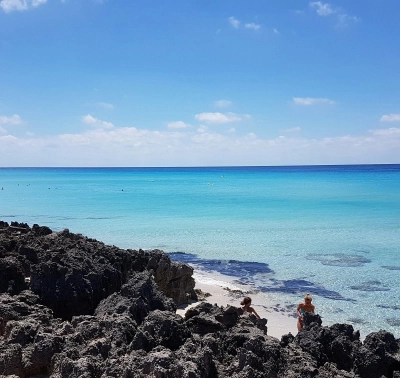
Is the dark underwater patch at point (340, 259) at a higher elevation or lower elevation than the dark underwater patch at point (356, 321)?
higher

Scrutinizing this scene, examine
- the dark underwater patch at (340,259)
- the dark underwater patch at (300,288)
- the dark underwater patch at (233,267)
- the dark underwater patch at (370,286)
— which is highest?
the dark underwater patch at (340,259)

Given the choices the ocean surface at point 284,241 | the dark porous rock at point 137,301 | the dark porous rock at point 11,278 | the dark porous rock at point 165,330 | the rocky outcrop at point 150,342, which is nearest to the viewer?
the rocky outcrop at point 150,342

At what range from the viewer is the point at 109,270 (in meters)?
8.84

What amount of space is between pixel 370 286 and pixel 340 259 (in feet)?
15.3

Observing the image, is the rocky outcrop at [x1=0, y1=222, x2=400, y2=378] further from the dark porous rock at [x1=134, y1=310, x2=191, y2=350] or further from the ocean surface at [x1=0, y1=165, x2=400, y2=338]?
the ocean surface at [x1=0, y1=165, x2=400, y2=338]

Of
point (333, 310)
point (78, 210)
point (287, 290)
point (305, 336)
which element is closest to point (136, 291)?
point (305, 336)

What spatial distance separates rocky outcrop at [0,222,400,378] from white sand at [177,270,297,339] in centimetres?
389

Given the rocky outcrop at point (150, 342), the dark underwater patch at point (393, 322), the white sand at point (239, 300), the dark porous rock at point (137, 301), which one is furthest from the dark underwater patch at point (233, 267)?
the rocky outcrop at point (150, 342)

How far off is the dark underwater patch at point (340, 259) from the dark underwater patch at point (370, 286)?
291cm

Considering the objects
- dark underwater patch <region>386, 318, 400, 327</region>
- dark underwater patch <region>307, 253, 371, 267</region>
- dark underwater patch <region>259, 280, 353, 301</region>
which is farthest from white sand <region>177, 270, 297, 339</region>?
dark underwater patch <region>307, 253, 371, 267</region>

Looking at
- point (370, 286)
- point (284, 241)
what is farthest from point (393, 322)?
point (284, 241)

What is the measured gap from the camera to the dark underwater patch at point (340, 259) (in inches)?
733

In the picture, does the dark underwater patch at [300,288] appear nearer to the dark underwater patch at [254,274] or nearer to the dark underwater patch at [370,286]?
the dark underwater patch at [254,274]

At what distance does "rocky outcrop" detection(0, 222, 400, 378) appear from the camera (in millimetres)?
4602
